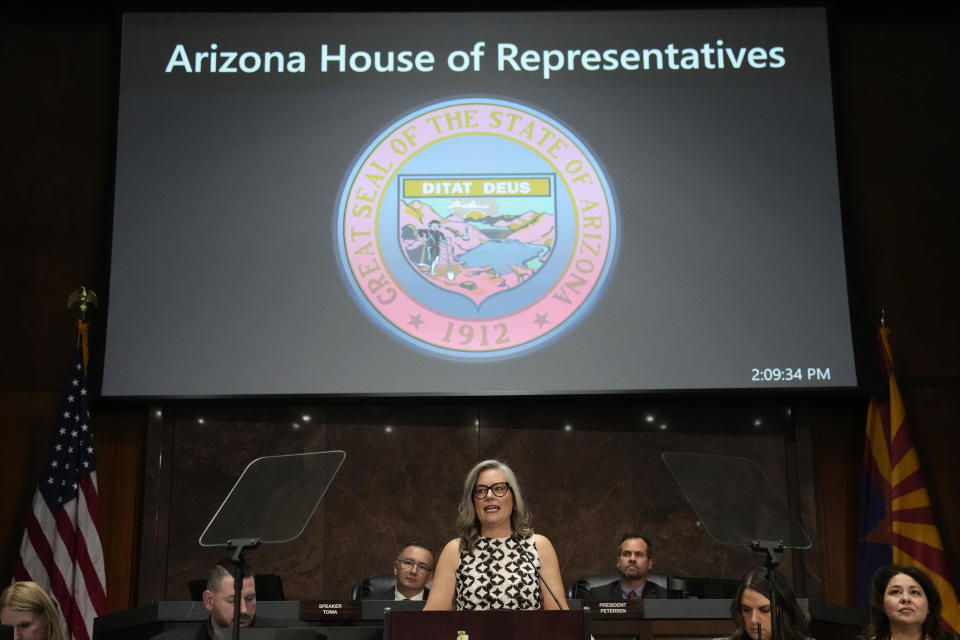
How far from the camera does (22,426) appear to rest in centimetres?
697

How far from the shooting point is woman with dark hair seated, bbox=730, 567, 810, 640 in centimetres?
388

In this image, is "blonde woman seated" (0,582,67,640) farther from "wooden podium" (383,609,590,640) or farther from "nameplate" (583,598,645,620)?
"nameplate" (583,598,645,620)

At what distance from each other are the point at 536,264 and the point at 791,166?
1.63m

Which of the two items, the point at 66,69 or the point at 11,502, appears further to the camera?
the point at 66,69

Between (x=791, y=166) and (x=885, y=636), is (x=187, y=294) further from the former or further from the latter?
(x=885, y=636)

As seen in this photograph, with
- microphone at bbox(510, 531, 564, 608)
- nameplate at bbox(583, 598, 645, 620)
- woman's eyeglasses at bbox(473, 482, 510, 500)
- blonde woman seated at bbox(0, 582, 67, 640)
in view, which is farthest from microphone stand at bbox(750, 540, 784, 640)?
blonde woman seated at bbox(0, 582, 67, 640)

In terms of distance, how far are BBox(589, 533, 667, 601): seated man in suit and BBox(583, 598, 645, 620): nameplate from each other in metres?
1.26

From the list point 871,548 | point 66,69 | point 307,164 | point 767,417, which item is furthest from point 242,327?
point 871,548

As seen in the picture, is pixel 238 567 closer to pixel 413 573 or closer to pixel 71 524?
pixel 413 573

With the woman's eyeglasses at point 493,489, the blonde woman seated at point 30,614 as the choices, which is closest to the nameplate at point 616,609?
the woman's eyeglasses at point 493,489

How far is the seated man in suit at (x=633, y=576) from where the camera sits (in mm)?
5867
